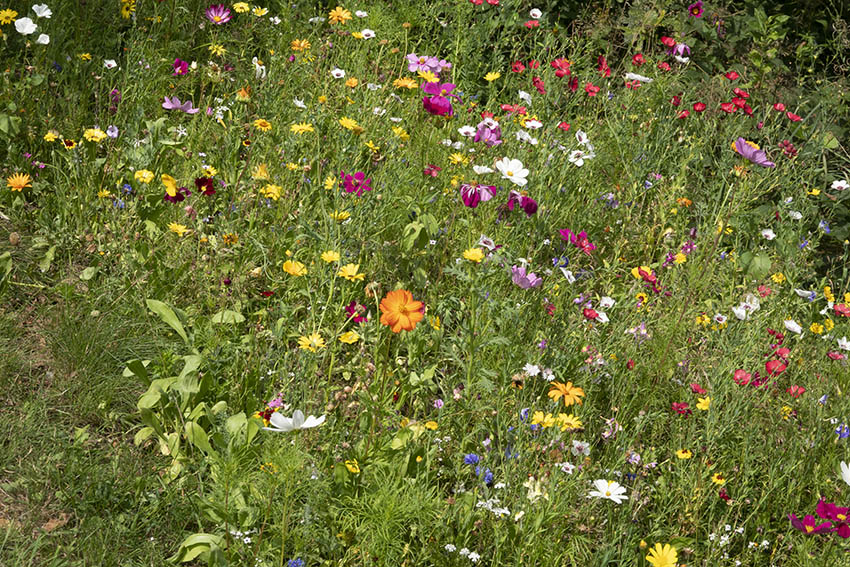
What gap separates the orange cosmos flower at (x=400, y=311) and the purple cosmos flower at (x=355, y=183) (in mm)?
842

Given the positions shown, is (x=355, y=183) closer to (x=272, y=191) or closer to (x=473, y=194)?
(x=272, y=191)

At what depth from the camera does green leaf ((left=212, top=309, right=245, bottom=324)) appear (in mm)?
2289

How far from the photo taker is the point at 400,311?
1828mm

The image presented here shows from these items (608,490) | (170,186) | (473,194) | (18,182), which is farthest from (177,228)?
(608,490)

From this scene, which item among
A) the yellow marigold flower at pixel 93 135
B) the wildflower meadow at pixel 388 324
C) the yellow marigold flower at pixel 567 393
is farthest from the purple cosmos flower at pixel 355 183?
the yellow marigold flower at pixel 567 393

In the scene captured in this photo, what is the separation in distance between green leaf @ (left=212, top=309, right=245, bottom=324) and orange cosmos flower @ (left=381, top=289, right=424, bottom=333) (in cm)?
63

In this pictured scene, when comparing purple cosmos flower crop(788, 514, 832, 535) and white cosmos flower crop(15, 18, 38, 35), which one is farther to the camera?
white cosmos flower crop(15, 18, 38, 35)

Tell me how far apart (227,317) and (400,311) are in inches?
28.0

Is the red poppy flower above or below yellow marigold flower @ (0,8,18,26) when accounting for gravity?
below

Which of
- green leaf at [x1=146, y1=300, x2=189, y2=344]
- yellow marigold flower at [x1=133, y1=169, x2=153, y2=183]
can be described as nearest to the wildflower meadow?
green leaf at [x1=146, y1=300, x2=189, y2=344]

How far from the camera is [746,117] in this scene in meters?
3.83

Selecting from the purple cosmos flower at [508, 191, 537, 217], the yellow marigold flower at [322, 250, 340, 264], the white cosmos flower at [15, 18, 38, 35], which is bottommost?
the yellow marigold flower at [322, 250, 340, 264]

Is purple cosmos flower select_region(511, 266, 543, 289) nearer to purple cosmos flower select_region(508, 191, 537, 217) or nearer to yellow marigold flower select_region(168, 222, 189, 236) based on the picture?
purple cosmos flower select_region(508, 191, 537, 217)

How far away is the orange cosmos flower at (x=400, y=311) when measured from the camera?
1812mm
